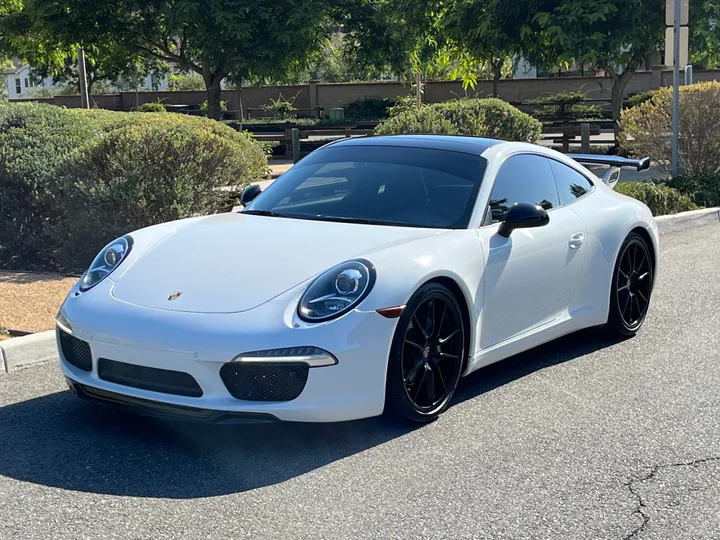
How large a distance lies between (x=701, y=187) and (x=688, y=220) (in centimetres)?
163

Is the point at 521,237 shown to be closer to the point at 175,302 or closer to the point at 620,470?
the point at 620,470

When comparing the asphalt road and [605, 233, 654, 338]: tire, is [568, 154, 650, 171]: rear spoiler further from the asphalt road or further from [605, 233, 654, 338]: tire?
the asphalt road

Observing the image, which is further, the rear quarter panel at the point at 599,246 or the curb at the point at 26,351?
the rear quarter panel at the point at 599,246

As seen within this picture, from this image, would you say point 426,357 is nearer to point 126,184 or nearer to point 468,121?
point 126,184

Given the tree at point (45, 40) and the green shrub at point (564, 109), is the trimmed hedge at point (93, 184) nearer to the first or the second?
the tree at point (45, 40)

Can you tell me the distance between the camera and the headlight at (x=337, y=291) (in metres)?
4.50

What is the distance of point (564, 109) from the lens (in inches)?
1581

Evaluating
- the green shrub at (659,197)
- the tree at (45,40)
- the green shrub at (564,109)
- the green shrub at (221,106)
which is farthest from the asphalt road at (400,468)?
the green shrub at (221,106)

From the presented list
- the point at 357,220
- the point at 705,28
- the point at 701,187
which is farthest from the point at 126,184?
the point at 705,28

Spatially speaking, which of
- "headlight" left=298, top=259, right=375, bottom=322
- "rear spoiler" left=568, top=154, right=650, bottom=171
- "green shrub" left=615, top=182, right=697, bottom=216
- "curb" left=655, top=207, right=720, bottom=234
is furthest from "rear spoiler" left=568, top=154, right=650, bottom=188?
"green shrub" left=615, top=182, right=697, bottom=216

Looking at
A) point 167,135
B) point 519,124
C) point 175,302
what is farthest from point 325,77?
point 175,302

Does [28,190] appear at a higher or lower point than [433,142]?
lower

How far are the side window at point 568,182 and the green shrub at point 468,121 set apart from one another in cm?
A: 686

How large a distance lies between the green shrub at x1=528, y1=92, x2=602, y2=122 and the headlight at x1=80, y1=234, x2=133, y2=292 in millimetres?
30902
